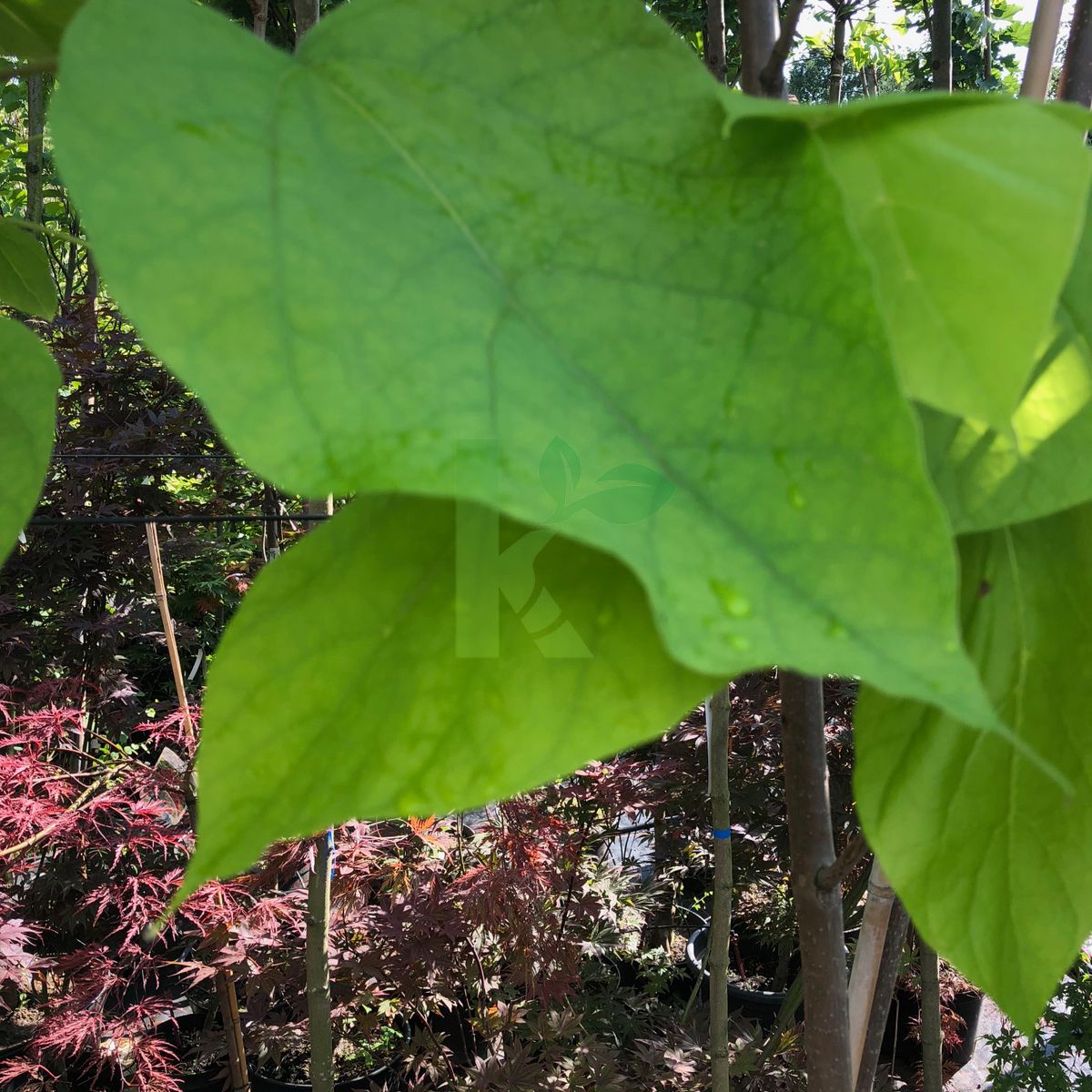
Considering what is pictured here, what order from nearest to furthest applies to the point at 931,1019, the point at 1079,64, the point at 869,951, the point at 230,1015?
the point at 1079,64 < the point at 869,951 < the point at 931,1019 < the point at 230,1015

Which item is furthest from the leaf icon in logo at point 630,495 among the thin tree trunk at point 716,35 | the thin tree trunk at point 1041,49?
the thin tree trunk at point 716,35

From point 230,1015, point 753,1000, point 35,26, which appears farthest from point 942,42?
point 753,1000

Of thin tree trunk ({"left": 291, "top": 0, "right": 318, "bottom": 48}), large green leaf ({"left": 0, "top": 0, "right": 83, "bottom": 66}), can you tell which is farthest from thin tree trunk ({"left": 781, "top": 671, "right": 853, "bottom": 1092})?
thin tree trunk ({"left": 291, "top": 0, "right": 318, "bottom": 48})

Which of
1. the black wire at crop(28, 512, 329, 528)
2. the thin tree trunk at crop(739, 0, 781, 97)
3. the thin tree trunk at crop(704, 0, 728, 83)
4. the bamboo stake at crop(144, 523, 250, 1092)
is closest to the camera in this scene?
the thin tree trunk at crop(739, 0, 781, 97)

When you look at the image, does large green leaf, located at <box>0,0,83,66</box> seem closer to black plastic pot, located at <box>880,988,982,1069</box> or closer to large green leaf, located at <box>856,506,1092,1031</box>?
large green leaf, located at <box>856,506,1092,1031</box>

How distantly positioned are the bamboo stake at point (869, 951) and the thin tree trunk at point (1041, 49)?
32 cm

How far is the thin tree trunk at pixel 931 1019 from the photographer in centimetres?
86

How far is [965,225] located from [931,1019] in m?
0.90

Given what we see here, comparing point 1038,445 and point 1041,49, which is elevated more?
point 1041,49

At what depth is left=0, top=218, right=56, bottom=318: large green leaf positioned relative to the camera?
15.6 inches

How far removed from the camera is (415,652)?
169mm

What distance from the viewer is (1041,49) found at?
12.0 inches

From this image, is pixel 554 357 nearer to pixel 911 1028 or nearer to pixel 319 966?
pixel 319 966

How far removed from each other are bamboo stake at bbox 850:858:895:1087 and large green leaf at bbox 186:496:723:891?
0.35m
